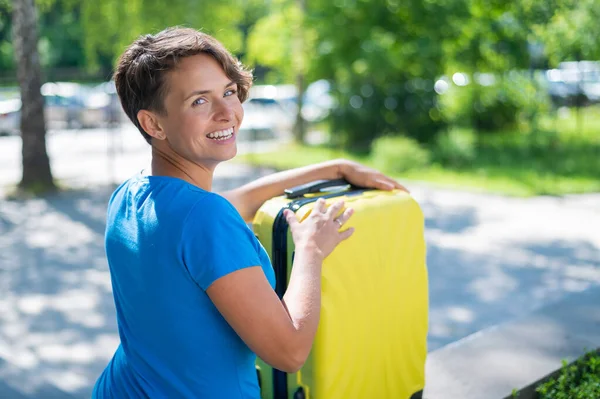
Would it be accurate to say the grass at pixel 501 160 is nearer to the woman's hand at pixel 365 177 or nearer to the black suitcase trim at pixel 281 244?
the woman's hand at pixel 365 177

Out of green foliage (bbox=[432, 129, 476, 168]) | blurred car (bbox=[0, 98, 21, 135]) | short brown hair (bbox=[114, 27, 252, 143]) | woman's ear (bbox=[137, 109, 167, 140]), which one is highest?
short brown hair (bbox=[114, 27, 252, 143])

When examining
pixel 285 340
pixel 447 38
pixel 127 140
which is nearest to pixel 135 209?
pixel 285 340

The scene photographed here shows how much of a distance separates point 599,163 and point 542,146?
5.65ft

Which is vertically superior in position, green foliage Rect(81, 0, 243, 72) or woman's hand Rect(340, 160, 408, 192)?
green foliage Rect(81, 0, 243, 72)

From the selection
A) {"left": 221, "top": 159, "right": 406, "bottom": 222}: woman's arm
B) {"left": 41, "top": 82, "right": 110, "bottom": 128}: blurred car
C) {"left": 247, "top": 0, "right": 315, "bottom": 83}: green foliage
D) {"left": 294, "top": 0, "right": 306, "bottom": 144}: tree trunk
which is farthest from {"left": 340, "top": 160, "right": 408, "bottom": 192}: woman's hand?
{"left": 41, "top": 82, "right": 110, "bottom": 128}: blurred car

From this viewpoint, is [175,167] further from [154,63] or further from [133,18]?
Answer: [133,18]

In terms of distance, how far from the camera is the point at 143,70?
184cm

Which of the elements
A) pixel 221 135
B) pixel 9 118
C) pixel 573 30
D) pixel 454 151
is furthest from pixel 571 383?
pixel 9 118

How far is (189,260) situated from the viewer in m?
1.71

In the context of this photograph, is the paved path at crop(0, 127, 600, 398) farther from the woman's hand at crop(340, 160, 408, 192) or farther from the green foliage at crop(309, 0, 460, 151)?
the green foliage at crop(309, 0, 460, 151)

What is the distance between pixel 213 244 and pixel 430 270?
5.45 meters

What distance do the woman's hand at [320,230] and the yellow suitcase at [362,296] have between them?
4.8 inches

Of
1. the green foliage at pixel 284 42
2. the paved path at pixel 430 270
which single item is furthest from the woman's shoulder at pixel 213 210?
Answer: the green foliage at pixel 284 42

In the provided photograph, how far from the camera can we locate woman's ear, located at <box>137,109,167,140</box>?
1884 mm
